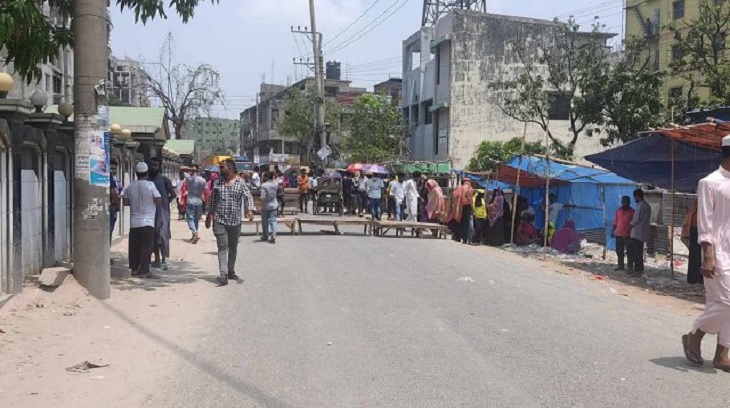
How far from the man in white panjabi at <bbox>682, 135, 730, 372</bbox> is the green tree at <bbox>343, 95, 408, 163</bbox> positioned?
3921cm

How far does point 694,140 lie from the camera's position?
39.8ft

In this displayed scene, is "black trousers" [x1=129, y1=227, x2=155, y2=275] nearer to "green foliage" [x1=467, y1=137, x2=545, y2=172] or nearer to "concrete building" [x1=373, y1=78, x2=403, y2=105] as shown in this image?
"green foliage" [x1=467, y1=137, x2=545, y2=172]

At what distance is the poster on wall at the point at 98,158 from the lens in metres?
8.94

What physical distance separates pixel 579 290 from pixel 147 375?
7.83m

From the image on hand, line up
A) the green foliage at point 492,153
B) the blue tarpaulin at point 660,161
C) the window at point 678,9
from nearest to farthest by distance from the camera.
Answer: the blue tarpaulin at point 660,161 < the green foliage at point 492,153 < the window at point 678,9

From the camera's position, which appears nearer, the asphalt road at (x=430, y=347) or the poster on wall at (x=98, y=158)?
the asphalt road at (x=430, y=347)

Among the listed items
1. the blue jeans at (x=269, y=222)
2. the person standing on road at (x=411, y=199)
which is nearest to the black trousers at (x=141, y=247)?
the blue jeans at (x=269, y=222)

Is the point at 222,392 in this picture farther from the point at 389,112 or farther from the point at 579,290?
the point at 389,112

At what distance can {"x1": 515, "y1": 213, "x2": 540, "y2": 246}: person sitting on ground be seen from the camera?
1912cm

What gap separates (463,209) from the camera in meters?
19.2

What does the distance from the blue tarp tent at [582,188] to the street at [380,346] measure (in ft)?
21.4

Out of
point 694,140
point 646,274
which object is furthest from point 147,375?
point 646,274

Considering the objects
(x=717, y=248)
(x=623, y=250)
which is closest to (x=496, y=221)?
(x=623, y=250)

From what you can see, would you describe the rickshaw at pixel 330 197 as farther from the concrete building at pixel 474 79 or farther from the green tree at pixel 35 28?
the green tree at pixel 35 28
